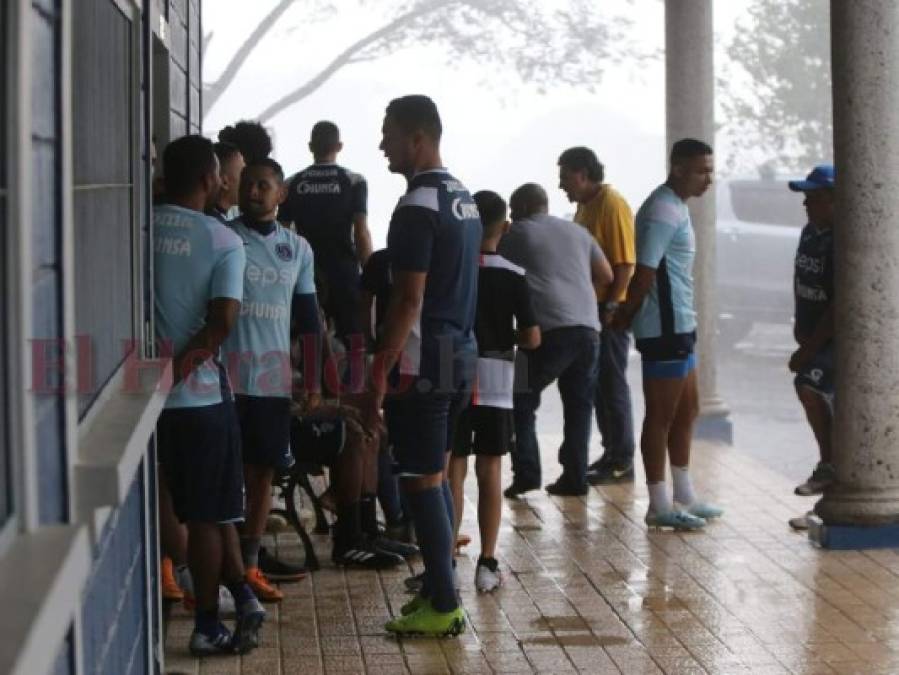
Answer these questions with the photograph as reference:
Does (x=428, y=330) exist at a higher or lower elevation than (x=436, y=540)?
higher

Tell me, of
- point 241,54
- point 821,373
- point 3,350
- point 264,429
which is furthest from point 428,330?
point 241,54

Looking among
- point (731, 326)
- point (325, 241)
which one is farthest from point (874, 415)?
point (731, 326)

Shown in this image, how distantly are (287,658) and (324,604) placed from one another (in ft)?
2.85

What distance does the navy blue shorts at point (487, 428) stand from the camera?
7.27 meters

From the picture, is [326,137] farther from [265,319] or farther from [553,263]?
[265,319]

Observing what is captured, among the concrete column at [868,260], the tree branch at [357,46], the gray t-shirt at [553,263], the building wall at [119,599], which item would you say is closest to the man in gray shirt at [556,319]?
the gray t-shirt at [553,263]

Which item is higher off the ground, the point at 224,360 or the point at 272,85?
the point at 272,85

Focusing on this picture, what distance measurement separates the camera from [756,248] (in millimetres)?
24047

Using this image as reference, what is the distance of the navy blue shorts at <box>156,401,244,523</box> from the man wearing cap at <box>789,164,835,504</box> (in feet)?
12.0

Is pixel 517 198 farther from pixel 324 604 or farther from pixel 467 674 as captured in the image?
pixel 467 674

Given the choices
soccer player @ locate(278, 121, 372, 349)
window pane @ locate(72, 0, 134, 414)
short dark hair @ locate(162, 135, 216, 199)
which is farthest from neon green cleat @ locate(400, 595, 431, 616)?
soccer player @ locate(278, 121, 372, 349)

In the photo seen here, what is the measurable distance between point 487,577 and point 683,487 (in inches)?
73.6

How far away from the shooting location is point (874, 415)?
7.96m

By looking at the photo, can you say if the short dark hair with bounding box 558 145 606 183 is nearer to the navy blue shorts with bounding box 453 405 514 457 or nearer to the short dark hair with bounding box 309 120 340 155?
the short dark hair with bounding box 309 120 340 155
